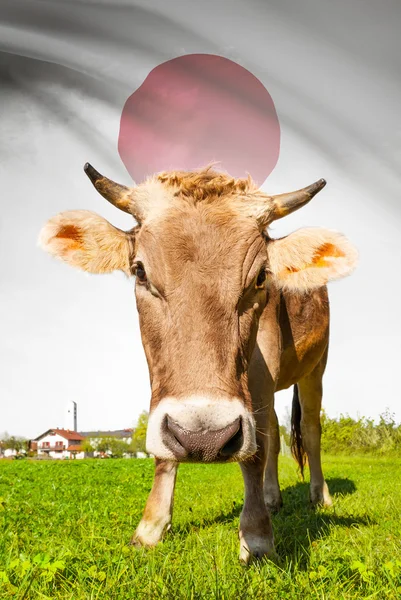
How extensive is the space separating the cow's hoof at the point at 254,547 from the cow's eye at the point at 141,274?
196 centimetres

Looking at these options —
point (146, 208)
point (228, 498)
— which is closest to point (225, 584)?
point (146, 208)

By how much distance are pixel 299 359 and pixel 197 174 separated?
313 centimetres

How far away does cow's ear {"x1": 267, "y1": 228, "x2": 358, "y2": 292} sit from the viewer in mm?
5039

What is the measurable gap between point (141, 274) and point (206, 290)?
0.71m

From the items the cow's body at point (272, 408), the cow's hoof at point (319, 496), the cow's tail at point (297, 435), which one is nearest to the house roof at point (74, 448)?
the cow's tail at point (297, 435)

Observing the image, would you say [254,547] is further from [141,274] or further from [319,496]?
[319,496]

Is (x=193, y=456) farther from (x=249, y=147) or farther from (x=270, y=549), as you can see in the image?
(x=249, y=147)

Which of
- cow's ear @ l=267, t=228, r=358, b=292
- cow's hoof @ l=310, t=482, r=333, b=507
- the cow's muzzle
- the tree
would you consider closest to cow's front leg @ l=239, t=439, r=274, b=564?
the cow's muzzle

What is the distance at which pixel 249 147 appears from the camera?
→ 7.22 metres

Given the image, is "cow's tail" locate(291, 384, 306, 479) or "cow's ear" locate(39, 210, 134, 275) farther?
"cow's tail" locate(291, 384, 306, 479)

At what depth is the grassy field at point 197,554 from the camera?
3258 millimetres

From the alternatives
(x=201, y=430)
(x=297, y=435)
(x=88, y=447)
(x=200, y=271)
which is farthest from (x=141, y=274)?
(x=88, y=447)

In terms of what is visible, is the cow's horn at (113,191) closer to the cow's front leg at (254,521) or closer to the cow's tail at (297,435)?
the cow's front leg at (254,521)

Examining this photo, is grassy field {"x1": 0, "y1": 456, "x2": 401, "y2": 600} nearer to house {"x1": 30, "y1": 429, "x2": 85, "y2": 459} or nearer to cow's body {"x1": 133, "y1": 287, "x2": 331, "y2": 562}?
cow's body {"x1": 133, "y1": 287, "x2": 331, "y2": 562}
